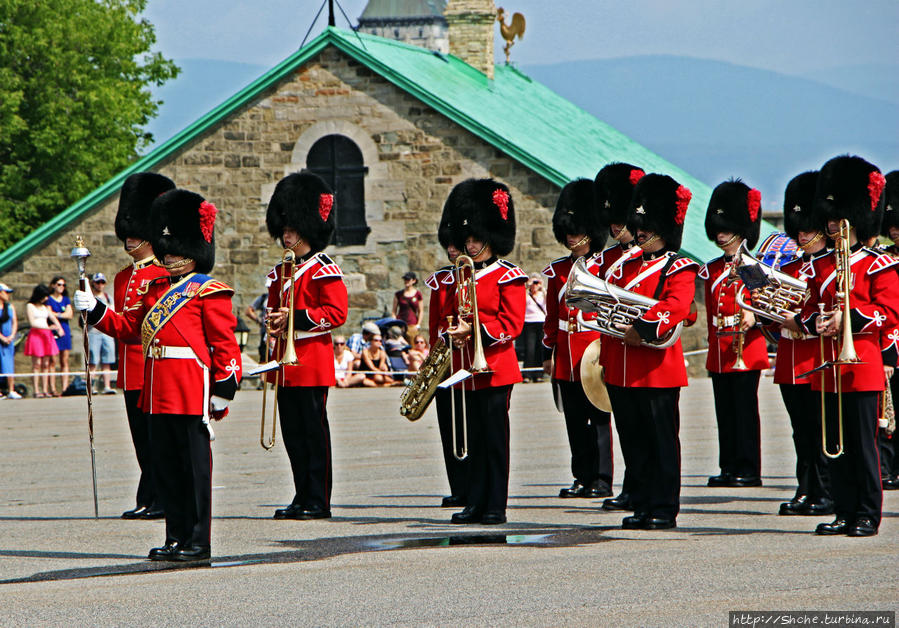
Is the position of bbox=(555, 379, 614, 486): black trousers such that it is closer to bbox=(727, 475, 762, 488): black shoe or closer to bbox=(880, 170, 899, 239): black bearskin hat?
bbox=(727, 475, 762, 488): black shoe

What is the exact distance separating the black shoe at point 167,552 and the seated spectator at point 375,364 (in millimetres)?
13257

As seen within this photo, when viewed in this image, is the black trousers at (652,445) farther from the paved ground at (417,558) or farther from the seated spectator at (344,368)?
the seated spectator at (344,368)

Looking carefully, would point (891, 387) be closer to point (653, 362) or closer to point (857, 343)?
point (857, 343)

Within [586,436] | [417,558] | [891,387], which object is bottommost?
[417,558]

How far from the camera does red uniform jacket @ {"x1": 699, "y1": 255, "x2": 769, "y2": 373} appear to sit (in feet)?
38.3

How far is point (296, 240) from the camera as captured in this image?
33.2ft

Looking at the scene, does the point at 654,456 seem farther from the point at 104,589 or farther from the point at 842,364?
the point at 104,589

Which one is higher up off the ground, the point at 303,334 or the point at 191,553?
the point at 303,334

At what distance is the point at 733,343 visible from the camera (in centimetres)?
1172

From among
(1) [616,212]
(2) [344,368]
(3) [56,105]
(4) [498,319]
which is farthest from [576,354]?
(3) [56,105]

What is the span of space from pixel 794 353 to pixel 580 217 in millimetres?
2086

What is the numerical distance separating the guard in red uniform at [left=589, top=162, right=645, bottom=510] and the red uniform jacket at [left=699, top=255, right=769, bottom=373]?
135 centimetres

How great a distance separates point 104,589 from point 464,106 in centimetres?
1904

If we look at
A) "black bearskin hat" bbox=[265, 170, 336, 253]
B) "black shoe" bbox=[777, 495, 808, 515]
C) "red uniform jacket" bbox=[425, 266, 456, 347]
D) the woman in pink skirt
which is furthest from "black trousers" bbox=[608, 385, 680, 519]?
the woman in pink skirt
